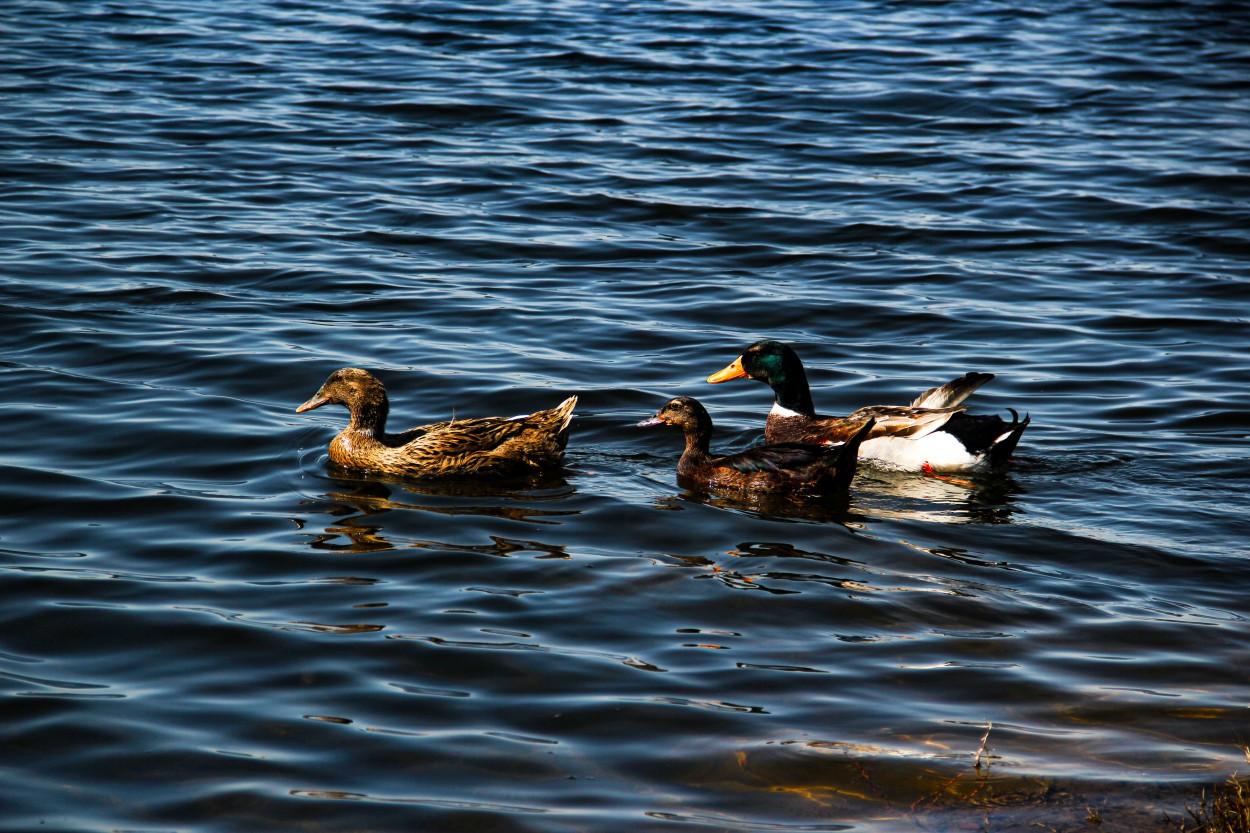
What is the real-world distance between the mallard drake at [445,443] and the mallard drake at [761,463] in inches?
30.3

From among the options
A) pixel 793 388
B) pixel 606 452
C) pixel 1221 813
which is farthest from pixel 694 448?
pixel 1221 813

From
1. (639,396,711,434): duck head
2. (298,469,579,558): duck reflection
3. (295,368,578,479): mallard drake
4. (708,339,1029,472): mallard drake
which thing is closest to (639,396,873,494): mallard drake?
(639,396,711,434): duck head

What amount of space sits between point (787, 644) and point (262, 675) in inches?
93.3

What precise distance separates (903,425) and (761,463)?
1.14 meters

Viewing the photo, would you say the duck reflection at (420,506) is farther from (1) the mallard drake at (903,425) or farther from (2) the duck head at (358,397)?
(1) the mallard drake at (903,425)

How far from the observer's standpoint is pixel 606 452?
33.1 feet

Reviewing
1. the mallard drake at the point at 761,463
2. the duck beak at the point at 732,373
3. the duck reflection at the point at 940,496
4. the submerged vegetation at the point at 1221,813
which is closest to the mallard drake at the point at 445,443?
the mallard drake at the point at 761,463

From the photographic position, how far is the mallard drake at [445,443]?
9.13m

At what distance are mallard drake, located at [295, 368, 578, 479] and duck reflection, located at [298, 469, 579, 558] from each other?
0.34 feet

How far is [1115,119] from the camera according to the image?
2089 cm

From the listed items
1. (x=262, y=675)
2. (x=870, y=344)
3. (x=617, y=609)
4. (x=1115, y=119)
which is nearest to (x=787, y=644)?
(x=617, y=609)

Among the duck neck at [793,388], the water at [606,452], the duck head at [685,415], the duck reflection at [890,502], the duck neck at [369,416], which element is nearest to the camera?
the water at [606,452]

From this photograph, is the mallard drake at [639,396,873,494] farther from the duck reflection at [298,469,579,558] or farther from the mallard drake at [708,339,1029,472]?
the duck reflection at [298,469,579,558]

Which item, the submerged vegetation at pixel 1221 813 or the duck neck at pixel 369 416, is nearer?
the submerged vegetation at pixel 1221 813
